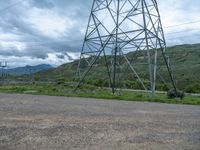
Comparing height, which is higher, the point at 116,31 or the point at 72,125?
the point at 116,31

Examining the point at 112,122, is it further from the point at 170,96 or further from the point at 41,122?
the point at 170,96

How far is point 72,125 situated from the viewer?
10.7 metres

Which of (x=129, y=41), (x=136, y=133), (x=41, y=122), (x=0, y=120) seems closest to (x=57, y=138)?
(x=136, y=133)

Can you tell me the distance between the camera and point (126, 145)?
7.78m

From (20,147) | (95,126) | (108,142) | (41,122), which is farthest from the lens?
(41,122)

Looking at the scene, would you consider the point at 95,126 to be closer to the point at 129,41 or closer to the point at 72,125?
the point at 72,125

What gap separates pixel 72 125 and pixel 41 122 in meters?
1.23

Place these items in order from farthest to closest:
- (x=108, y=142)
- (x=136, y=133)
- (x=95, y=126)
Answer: (x=95, y=126), (x=136, y=133), (x=108, y=142)

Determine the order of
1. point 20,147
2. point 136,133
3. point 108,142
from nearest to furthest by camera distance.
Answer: point 20,147, point 108,142, point 136,133

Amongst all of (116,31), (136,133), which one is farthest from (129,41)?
(136,133)

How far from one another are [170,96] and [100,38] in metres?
7.65

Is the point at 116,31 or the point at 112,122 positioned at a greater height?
the point at 116,31

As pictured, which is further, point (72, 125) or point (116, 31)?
point (116, 31)

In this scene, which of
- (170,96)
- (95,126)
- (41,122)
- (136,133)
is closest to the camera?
(136,133)
